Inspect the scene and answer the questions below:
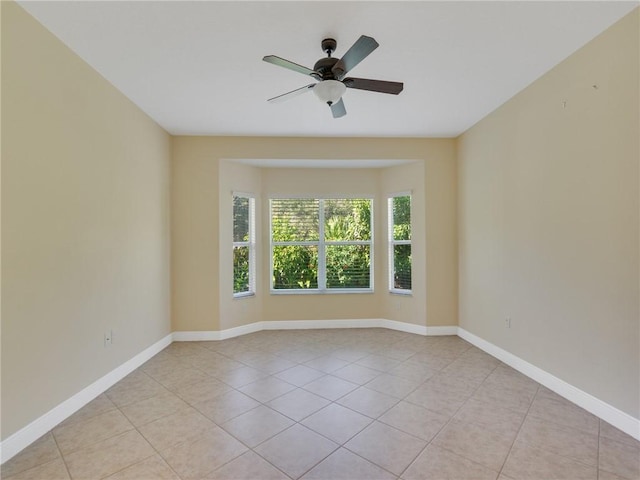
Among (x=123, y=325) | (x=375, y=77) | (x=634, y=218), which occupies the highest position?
(x=375, y=77)

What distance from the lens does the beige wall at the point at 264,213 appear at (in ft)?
14.6

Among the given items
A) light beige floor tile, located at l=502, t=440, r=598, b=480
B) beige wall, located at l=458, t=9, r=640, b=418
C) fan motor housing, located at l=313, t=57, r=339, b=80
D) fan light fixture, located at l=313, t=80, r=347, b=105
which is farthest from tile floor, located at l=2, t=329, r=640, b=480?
fan motor housing, located at l=313, t=57, r=339, b=80

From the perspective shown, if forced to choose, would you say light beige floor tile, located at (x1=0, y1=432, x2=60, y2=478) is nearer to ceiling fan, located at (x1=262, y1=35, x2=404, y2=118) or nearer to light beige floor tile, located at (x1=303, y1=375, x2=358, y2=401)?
light beige floor tile, located at (x1=303, y1=375, x2=358, y2=401)

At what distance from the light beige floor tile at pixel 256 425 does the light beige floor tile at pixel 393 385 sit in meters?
Answer: 0.93

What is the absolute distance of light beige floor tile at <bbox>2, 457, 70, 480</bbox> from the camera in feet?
6.13

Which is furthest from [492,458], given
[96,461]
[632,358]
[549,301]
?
[96,461]

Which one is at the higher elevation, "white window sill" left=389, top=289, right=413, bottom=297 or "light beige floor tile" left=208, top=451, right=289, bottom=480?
"white window sill" left=389, top=289, right=413, bottom=297

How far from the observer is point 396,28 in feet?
7.50

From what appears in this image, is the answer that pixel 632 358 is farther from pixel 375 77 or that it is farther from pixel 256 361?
pixel 256 361

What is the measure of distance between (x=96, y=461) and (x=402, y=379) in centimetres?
244

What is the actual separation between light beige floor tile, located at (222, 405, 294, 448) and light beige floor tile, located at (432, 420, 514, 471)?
1.07m

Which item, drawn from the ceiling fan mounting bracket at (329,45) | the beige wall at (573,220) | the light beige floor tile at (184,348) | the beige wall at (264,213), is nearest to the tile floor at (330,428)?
the light beige floor tile at (184,348)

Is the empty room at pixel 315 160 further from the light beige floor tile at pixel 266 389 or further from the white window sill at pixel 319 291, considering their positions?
the white window sill at pixel 319 291

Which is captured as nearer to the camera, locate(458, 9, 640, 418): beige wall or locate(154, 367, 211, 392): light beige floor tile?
locate(458, 9, 640, 418): beige wall
